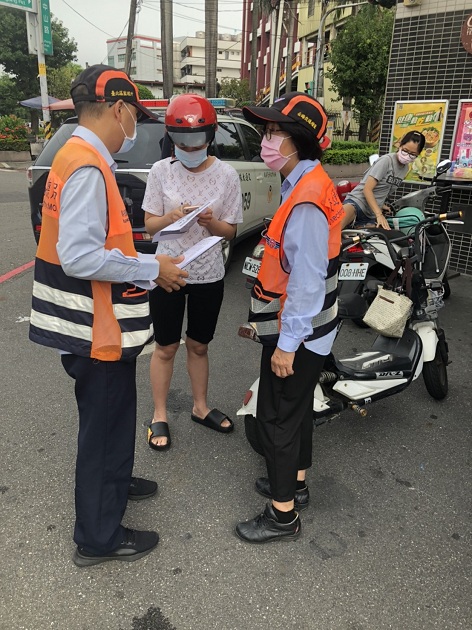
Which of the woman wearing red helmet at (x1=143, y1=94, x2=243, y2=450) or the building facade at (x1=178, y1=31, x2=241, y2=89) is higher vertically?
the building facade at (x1=178, y1=31, x2=241, y2=89)

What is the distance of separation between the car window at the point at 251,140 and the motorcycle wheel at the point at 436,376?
4.22 meters

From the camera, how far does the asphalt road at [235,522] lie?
1.92 m

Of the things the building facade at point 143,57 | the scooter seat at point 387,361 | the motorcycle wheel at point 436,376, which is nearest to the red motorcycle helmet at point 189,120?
the scooter seat at point 387,361

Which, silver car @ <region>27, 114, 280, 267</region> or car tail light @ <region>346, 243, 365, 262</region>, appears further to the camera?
silver car @ <region>27, 114, 280, 267</region>

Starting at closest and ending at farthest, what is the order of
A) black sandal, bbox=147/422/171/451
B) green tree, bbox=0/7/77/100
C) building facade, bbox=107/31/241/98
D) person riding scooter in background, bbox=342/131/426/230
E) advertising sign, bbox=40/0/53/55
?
black sandal, bbox=147/422/171/451
person riding scooter in background, bbox=342/131/426/230
advertising sign, bbox=40/0/53/55
green tree, bbox=0/7/77/100
building facade, bbox=107/31/241/98

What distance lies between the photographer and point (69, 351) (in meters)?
1.85

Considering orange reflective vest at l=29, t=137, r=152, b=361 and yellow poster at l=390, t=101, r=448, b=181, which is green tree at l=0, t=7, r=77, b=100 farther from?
orange reflective vest at l=29, t=137, r=152, b=361

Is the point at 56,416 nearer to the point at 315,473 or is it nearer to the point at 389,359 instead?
the point at 315,473

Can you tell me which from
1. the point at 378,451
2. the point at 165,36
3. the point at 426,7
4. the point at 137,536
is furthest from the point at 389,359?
the point at 165,36

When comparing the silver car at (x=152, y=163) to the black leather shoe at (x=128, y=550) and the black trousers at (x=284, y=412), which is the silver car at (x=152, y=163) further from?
the black leather shoe at (x=128, y=550)

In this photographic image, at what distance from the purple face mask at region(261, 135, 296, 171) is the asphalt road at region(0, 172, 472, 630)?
5.34 ft

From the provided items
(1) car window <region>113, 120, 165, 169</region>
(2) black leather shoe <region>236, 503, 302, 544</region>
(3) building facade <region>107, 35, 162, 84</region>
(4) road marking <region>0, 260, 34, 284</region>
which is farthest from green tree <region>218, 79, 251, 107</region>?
(3) building facade <region>107, 35, 162, 84</region>

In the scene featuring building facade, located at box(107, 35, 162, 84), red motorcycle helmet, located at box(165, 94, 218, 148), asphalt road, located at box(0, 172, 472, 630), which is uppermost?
building facade, located at box(107, 35, 162, 84)

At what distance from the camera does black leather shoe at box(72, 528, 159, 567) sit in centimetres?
210
